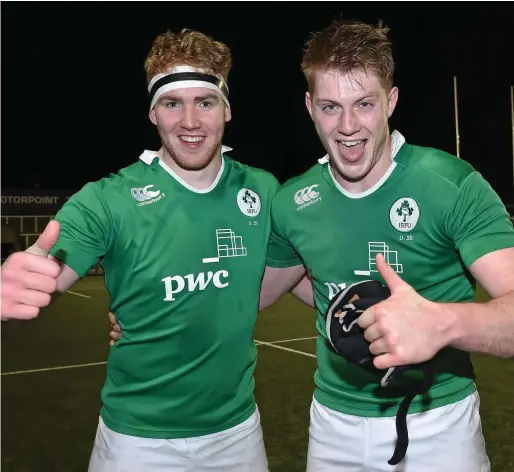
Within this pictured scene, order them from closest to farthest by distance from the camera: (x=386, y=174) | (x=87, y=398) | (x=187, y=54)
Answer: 1. (x=386, y=174)
2. (x=187, y=54)
3. (x=87, y=398)

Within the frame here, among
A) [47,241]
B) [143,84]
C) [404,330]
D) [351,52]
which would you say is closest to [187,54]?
[351,52]

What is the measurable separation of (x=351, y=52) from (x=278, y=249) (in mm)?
972

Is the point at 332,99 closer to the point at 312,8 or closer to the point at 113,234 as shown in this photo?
the point at 113,234

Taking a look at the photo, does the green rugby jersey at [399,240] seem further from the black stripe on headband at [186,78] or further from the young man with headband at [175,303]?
the black stripe on headband at [186,78]

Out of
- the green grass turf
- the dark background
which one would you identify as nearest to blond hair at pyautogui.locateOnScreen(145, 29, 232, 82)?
the green grass turf

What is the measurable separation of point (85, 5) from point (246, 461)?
2692 cm

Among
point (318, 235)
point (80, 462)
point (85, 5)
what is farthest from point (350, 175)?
point (85, 5)

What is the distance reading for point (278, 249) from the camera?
3182 mm

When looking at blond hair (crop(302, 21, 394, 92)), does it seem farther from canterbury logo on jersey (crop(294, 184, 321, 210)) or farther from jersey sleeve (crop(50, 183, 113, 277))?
jersey sleeve (crop(50, 183, 113, 277))

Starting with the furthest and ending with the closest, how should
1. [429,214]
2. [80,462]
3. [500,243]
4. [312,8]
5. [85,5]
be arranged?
[85,5] < [312,8] < [80,462] < [429,214] < [500,243]

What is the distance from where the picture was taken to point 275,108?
95.5ft

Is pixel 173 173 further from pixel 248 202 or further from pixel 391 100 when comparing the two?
pixel 391 100

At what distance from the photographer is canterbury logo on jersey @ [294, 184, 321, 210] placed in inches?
116

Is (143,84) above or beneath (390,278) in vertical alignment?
above
